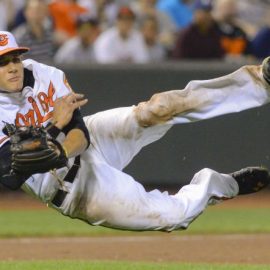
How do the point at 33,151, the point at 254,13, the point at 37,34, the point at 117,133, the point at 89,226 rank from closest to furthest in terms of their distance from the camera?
the point at 33,151 < the point at 117,133 < the point at 89,226 < the point at 37,34 < the point at 254,13

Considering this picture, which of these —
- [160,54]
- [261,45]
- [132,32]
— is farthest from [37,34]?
[261,45]

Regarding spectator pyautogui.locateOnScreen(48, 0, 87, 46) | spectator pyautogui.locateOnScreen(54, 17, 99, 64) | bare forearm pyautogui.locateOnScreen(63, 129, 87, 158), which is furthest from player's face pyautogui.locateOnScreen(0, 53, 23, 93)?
spectator pyautogui.locateOnScreen(48, 0, 87, 46)

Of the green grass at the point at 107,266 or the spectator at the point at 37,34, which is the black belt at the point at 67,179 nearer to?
the green grass at the point at 107,266

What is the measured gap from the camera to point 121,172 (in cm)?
740

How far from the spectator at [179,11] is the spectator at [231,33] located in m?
1.15

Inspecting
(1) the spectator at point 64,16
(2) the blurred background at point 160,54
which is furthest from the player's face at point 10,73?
(1) the spectator at point 64,16

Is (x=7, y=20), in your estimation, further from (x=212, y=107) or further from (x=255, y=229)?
(x=212, y=107)

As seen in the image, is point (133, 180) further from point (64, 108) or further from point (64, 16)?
point (64, 16)

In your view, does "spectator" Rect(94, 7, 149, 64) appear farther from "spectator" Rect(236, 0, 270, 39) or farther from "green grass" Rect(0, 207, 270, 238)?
"spectator" Rect(236, 0, 270, 39)

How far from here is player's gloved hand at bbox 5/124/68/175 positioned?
21.9 ft

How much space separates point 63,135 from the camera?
7.22 meters

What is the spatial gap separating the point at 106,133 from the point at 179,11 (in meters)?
8.49

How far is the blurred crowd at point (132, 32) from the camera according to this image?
13.5m

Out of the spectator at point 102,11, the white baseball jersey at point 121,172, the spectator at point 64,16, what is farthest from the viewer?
the spectator at point 102,11
